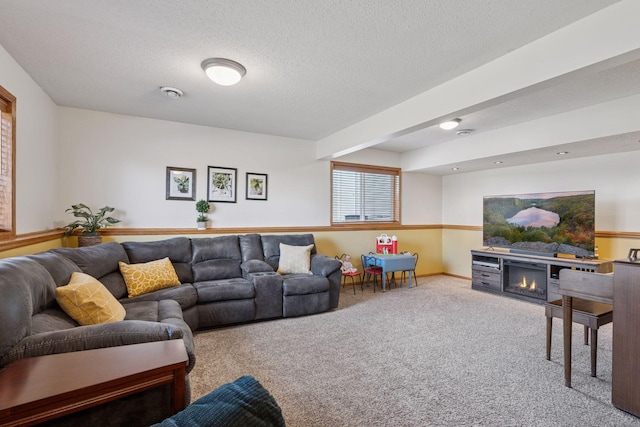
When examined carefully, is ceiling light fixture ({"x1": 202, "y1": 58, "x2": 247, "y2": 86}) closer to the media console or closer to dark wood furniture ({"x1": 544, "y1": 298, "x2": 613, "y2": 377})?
dark wood furniture ({"x1": 544, "y1": 298, "x2": 613, "y2": 377})

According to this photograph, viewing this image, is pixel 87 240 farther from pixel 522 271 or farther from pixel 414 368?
pixel 522 271

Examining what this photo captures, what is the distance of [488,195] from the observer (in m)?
5.60

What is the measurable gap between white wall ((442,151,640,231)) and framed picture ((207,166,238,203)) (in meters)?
4.53

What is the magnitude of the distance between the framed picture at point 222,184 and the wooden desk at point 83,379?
10.8ft

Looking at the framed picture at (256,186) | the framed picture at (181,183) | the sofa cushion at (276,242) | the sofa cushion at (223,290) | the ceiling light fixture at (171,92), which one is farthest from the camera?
the framed picture at (256,186)

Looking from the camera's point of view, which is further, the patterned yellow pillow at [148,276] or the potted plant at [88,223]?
the potted plant at [88,223]

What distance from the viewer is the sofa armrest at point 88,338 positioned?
1227 millimetres

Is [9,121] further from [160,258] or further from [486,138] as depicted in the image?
[486,138]

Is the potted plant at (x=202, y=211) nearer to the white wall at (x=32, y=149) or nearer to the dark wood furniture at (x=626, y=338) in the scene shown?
the white wall at (x=32, y=149)

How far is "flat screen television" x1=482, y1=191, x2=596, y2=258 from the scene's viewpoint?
404 cm

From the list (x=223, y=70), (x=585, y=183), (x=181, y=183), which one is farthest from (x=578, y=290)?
(x=181, y=183)

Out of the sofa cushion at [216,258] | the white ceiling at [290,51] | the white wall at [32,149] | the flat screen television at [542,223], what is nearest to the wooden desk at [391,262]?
the flat screen television at [542,223]

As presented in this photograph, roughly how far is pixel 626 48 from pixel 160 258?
4.34 metres

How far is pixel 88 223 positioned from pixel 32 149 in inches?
38.2
